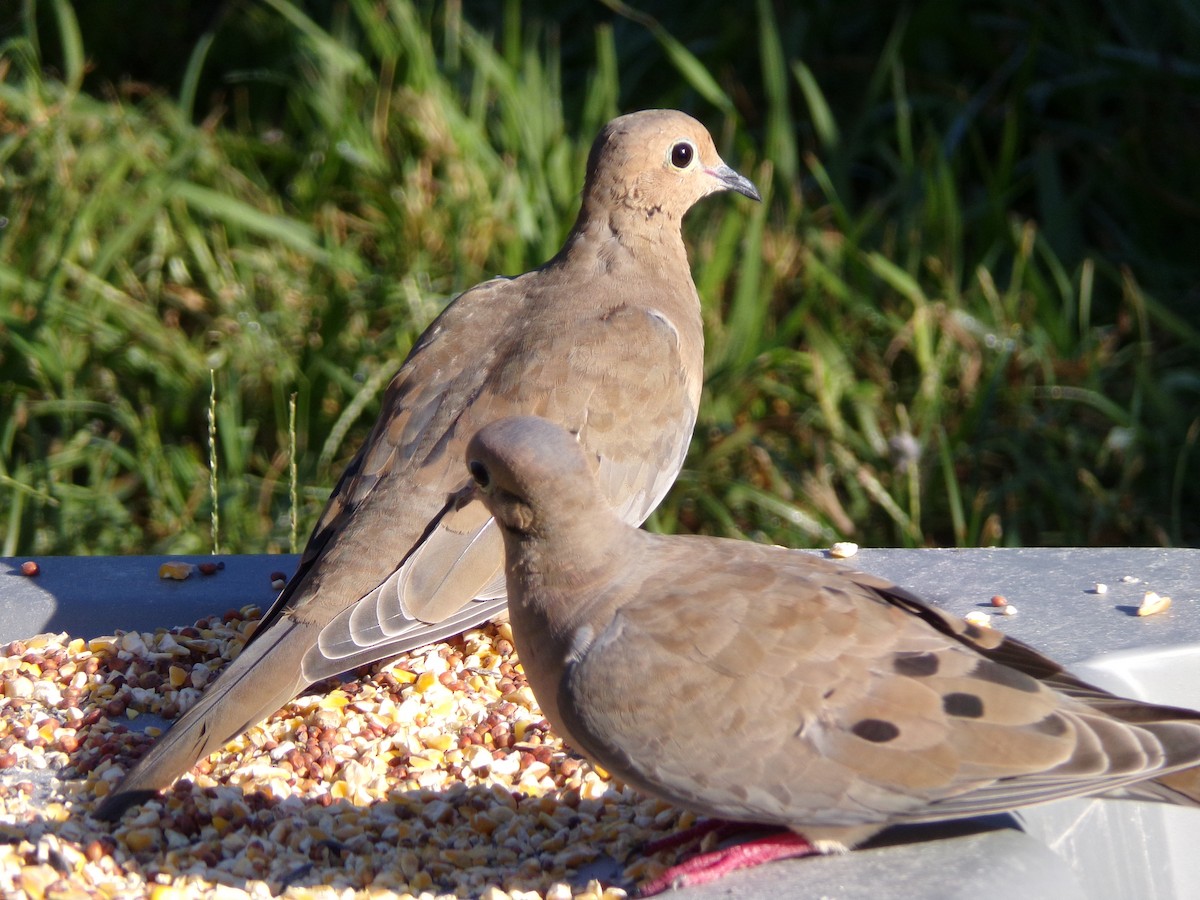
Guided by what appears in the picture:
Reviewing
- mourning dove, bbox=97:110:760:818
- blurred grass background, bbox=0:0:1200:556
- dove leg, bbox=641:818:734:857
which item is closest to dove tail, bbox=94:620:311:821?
mourning dove, bbox=97:110:760:818

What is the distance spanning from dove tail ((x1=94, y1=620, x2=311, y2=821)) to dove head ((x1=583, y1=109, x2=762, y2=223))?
4.52 ft

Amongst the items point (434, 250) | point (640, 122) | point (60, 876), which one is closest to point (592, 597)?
point (60, 876)

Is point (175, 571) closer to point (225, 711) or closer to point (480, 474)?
point (225, 711)

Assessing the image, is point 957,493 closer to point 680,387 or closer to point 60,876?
point 680,387

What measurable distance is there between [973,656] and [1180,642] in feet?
1.97

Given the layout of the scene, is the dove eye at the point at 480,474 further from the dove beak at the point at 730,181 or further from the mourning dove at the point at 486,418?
the dove beak at the point at 730,181

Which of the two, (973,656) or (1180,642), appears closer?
(973,656)

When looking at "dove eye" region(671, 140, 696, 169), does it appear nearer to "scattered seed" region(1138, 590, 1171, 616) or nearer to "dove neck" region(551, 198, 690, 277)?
"dove neck" region(551, 198, 690, 277)

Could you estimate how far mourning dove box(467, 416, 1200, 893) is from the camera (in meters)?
1.95

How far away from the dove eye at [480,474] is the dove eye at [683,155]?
151cm

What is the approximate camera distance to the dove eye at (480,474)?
221 cm

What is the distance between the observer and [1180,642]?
2469 mm

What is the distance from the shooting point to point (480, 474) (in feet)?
7.30

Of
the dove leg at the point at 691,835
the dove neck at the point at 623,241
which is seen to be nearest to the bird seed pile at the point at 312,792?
the dove leg at the point at 691,835
